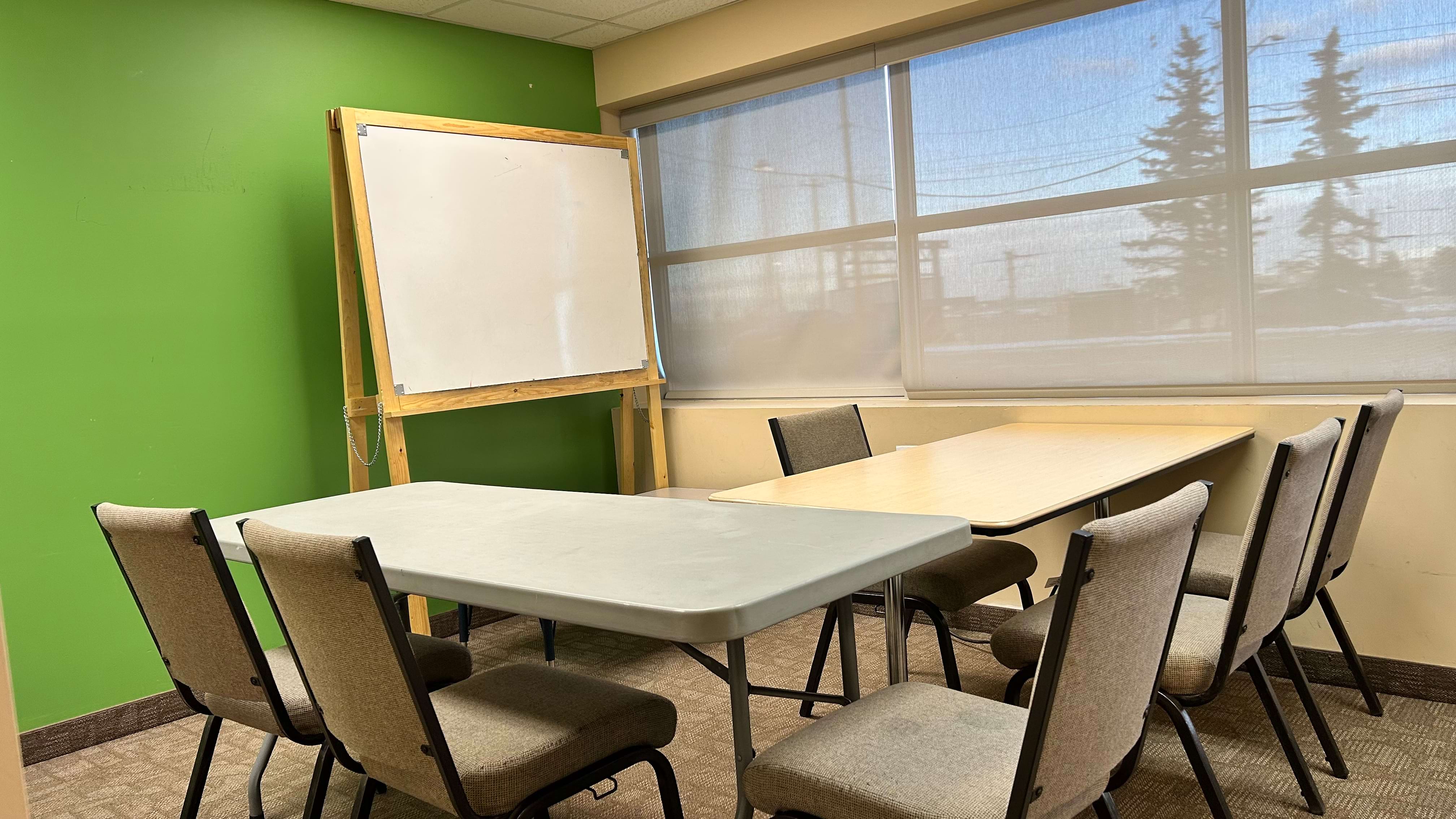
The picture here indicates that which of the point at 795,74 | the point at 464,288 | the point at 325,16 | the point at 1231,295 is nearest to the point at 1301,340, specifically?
the point at 1231,295

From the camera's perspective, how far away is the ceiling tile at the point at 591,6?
13.5 feet

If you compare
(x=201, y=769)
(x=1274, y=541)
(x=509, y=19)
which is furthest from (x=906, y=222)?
(x=201, y=769)

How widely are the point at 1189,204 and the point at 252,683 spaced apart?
303 centimetres

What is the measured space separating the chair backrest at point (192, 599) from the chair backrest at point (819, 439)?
155 cm

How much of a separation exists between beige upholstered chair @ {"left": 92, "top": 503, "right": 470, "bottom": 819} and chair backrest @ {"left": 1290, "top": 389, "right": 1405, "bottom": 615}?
1939 millimetres

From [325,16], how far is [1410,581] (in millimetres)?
4134

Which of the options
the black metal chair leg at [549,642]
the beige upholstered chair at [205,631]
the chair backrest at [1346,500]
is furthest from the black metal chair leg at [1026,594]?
the beige upholstered chair at [205,631]

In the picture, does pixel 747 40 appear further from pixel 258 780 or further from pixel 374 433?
pixel 258 780

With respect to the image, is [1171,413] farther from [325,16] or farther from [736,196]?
[325,16]

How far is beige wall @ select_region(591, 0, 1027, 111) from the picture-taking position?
3842mm

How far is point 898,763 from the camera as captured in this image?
1.51 meters

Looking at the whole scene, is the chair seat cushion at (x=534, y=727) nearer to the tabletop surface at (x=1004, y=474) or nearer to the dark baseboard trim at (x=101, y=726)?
the tabletop surface at (x=1004, y=474)

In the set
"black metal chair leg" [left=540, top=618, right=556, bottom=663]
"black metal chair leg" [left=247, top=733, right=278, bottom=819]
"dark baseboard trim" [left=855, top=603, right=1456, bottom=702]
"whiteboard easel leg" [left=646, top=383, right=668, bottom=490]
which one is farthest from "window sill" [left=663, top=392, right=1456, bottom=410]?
"black metal chair leg" [left=247, top=733, right=278, bottom=819]

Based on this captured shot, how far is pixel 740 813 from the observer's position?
170 centimetres
